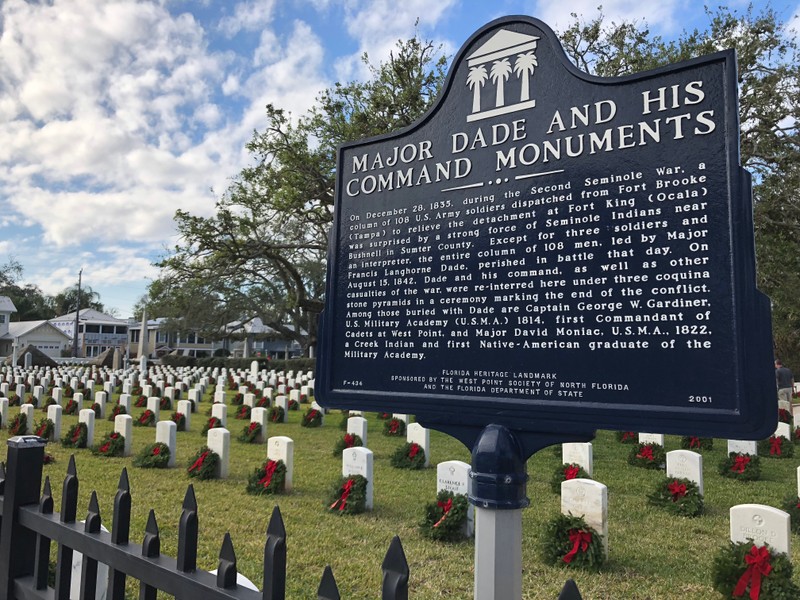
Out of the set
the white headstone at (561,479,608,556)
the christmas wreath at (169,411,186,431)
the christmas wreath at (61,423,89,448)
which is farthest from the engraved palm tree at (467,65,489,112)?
the christmas wreath at (169,411,186,431)

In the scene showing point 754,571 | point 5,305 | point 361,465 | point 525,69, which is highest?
point 5,305

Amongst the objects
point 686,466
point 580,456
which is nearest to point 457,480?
point 580,456

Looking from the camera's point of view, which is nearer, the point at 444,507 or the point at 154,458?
the point at 444,507

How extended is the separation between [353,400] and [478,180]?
1.33 m

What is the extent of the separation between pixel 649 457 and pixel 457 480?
4.85m

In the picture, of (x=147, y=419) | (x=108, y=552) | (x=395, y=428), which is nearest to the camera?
(x=108, y=552)

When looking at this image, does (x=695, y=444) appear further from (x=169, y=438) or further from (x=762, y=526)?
(x=169, y=438)

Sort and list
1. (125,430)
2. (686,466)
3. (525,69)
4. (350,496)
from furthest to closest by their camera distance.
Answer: (125,430) → (686,466) → (350,496) → (525,69)

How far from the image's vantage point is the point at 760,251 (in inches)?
494

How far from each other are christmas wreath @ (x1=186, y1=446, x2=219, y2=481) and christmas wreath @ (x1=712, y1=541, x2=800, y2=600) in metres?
6.49

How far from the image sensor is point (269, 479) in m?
7.35

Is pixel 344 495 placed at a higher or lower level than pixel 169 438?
lower

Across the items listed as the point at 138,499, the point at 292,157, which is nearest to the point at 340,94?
the point at 292,157

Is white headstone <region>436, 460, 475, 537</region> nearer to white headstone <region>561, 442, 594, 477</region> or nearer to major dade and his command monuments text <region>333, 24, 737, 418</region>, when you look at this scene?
white headstone <region>561, 442, 594, 477</region>
